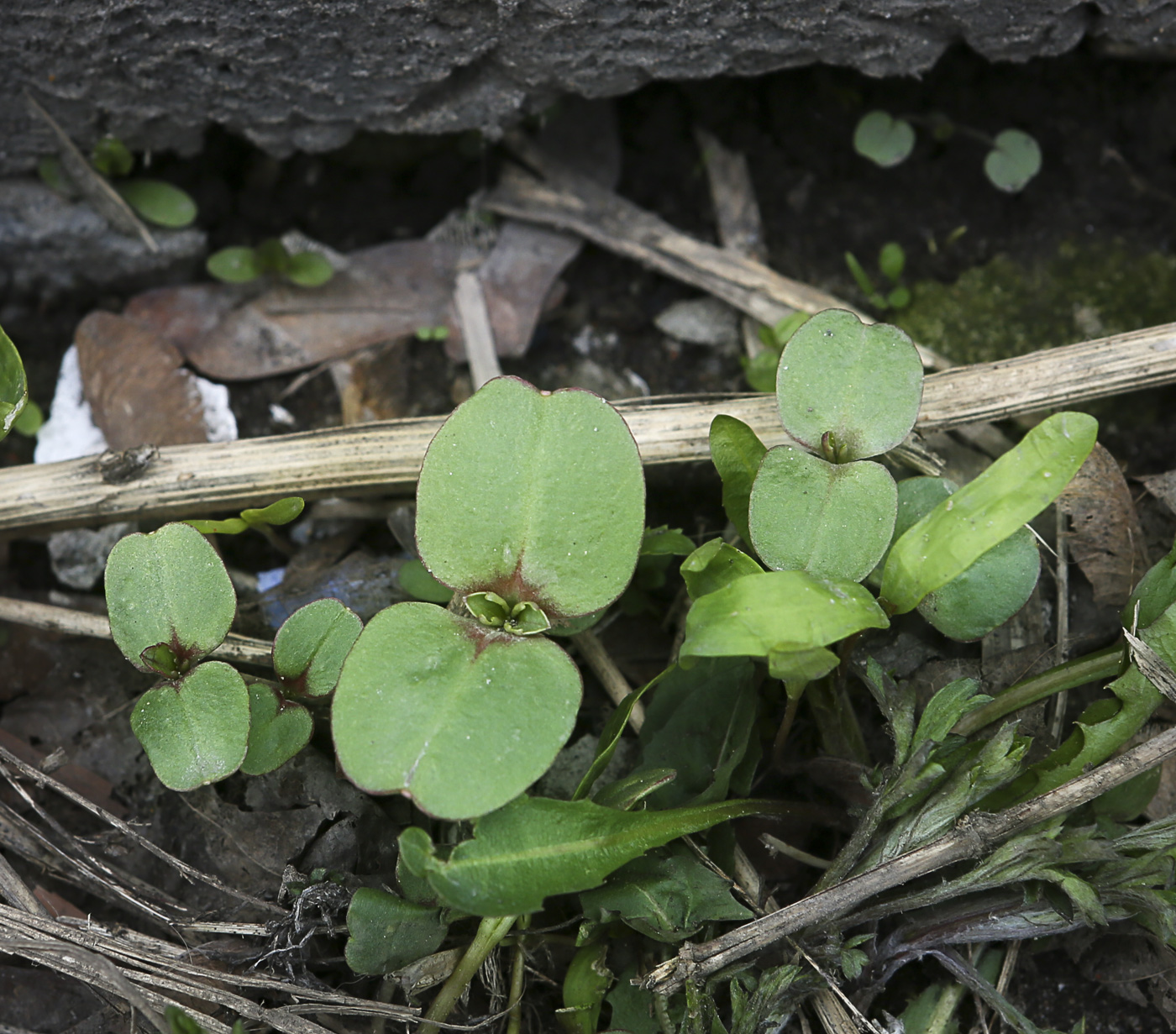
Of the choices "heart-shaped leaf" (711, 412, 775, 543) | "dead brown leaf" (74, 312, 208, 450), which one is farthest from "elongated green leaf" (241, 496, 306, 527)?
"heart-shaped leaf" (711, 412, 775, 543)

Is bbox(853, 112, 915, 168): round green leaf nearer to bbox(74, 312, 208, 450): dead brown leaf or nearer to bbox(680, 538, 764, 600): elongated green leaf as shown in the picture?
bbox(680, 538, 764, 600): elongated green leaf

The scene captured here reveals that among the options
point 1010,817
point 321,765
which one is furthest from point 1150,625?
point 321,765

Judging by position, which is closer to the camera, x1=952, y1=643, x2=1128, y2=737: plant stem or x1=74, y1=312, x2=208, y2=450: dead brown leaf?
x1=952, y1=643, x2=1128, y2=737: plant stem

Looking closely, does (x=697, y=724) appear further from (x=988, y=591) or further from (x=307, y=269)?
(x=307, y=269)

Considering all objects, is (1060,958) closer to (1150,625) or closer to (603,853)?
(1150,625)

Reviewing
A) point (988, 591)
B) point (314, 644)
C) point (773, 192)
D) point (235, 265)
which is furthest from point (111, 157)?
point (988, 591)

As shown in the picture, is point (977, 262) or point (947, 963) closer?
point (947, 963)
